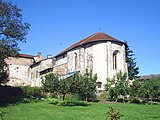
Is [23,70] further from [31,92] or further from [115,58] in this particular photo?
[115,58]

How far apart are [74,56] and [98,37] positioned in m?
6.19

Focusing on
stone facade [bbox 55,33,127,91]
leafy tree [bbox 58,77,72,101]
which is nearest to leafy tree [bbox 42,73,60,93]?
leafy tree [bbox 58,77,72,101]

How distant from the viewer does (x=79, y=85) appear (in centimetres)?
2594

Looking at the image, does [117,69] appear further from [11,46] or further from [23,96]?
[11,46]

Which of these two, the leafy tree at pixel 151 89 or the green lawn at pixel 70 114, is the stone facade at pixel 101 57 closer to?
the leafy tree at pixel 151 89

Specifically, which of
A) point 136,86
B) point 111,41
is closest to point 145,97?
point 136,86

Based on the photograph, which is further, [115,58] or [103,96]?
[115,58]

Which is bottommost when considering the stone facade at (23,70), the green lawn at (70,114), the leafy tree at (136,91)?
the green lawn at (70,114)

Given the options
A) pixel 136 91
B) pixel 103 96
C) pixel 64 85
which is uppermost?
pixel 64 85

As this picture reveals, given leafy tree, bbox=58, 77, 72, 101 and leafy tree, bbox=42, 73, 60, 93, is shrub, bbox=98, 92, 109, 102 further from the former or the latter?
leafy tree, bbox=42, 73, 60, 93

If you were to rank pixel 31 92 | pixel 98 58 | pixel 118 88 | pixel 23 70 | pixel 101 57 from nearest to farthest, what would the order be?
pixel 118 88
pixel 31 92
pixel 101 57
pixel 98 58
pixel 23 70

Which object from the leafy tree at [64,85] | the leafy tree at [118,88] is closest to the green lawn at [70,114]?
the leafy tree at [64,85]

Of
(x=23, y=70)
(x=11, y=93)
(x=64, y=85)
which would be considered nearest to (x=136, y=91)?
(x=64, y=85)

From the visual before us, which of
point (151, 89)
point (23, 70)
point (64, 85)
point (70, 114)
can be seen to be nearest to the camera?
point (70, 114)
